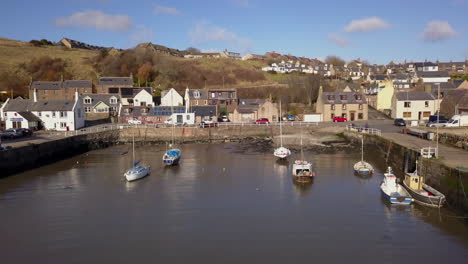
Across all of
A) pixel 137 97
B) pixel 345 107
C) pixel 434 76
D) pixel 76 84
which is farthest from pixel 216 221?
pixel 434 76

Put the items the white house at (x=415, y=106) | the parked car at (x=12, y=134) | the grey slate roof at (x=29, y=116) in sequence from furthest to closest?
1. the white house at (x=415, y=106)
2. the grey slate roof at (x=29, y=116)
3. the parked car at (x=12, y=134)

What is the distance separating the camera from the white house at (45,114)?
5119 centimetres

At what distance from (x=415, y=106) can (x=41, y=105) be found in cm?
5534

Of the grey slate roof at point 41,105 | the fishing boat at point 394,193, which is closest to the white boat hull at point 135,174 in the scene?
the fishing boat at point 394,193

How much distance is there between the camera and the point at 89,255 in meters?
17.4

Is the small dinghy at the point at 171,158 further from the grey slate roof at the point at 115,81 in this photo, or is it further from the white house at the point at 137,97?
the grey slate roof at the point at 115,81

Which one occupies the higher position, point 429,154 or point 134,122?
point 134,122

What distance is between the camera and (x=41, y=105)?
5400 cm

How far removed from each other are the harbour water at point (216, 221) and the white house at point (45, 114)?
20.1 metres

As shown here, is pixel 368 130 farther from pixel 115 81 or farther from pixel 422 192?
pixel 115 81

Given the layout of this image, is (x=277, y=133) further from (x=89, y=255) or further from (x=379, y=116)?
(x=89, y=255)

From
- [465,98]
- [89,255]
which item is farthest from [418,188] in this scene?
[465,98]

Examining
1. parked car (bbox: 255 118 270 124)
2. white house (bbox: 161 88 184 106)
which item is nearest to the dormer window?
white house (bbox: 161 88 184 106)

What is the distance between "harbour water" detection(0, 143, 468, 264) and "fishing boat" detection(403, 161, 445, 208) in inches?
25.9
